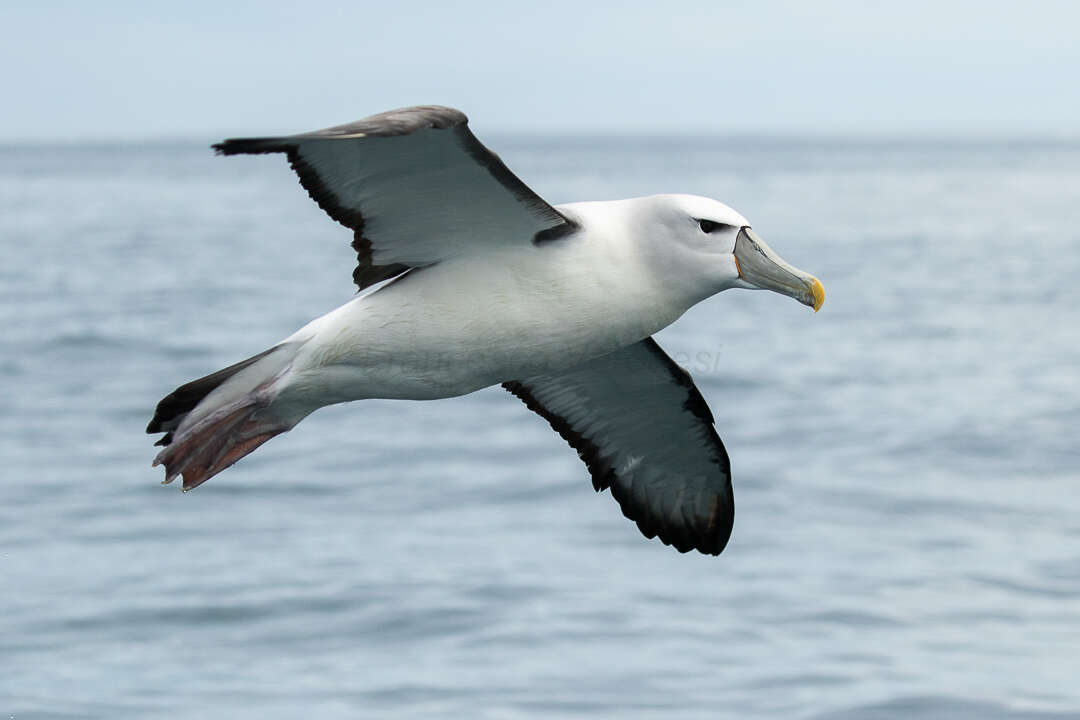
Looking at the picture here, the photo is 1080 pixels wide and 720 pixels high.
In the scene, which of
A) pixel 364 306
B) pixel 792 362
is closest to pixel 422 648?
pixel 364 306

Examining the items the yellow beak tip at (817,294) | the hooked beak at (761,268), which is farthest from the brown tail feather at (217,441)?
the yellow beak tip at (817,294)

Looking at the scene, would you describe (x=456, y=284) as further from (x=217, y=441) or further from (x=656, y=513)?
(x=656, y=513)

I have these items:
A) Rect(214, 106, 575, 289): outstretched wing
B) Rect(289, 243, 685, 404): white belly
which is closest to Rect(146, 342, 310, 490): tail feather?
Rect(289, 243, 685, 404): white belly

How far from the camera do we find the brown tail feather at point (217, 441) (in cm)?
648

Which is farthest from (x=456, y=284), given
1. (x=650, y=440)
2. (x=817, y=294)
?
(x=650, y=440)

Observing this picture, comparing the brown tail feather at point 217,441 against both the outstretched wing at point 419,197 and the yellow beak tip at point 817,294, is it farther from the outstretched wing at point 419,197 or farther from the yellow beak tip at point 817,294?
the yellow beak tip at point 817,294

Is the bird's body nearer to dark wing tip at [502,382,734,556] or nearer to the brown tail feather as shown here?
the brown tail feather

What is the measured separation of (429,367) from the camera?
6.24 m

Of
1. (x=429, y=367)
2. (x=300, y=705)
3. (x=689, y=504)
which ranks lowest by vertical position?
(x=300, y=705)

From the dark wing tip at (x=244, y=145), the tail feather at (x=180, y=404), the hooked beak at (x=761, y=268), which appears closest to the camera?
the dark wing tip at (x=244, y=145)

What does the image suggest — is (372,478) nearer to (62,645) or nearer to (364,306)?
(62,645)

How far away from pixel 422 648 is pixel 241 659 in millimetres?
1422

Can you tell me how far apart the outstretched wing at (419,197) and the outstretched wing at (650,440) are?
5.10ft

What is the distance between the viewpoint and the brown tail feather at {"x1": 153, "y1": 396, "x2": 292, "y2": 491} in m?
6.48
